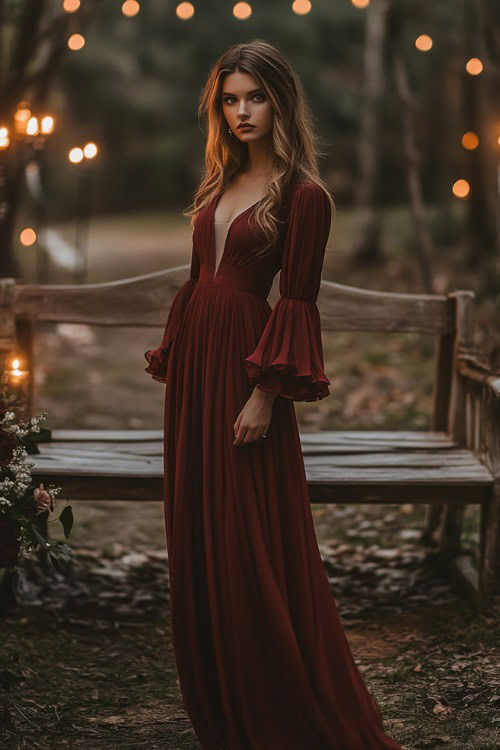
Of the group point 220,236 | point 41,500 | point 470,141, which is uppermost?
point 470,141

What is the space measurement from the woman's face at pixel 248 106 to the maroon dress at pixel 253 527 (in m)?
0.23

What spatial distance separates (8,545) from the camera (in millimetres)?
3248

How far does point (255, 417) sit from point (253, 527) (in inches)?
13.1

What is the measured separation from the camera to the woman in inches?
113

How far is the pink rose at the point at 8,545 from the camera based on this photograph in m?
3.24

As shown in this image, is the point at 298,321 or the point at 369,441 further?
the point at 369,441

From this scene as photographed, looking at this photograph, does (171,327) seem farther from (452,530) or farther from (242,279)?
(452,530)

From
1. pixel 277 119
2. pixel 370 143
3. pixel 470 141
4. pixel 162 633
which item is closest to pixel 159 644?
pixel 162 633

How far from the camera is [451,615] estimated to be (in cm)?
426

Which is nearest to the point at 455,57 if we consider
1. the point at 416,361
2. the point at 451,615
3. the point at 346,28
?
the point at 346,28

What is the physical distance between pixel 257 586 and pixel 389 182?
21.6 meters

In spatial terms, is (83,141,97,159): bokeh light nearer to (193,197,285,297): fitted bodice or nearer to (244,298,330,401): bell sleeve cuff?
(193,197,285,297): fitted bodice

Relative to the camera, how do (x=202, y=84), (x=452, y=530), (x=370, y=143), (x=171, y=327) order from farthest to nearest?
(x=202, y=84), (x=370, y=143), (x=452, y=530), (x=171, y=327)

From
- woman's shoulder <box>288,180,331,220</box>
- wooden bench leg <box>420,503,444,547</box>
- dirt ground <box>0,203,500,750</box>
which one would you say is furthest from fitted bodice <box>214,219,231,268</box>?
wooden bench leg <box>420,503,444,547</box>
